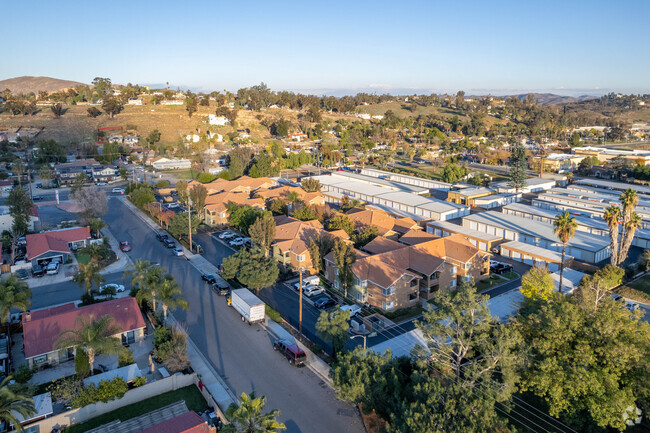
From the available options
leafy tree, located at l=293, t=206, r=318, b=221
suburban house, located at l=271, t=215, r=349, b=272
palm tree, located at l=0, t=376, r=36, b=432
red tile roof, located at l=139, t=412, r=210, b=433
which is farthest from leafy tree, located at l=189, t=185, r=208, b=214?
red tile roof, located at l=139, t=412, r=210, b=433

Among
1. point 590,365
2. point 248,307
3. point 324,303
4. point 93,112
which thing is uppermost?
point 93,112

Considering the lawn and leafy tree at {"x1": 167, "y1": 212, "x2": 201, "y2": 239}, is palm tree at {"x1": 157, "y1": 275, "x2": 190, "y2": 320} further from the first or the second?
leafy tree at {"x1": 167, "y1": 212, "x2": 201, "y2": 239}

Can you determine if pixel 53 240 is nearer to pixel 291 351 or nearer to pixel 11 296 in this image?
pixel 11 296

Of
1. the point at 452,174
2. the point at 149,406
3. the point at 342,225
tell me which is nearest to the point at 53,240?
the point at 149,406

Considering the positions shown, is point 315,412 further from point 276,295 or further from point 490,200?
point 490,200

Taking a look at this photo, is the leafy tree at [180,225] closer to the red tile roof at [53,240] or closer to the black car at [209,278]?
the red tile roof at [53,240]

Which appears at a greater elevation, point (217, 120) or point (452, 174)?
point (217, 120)
